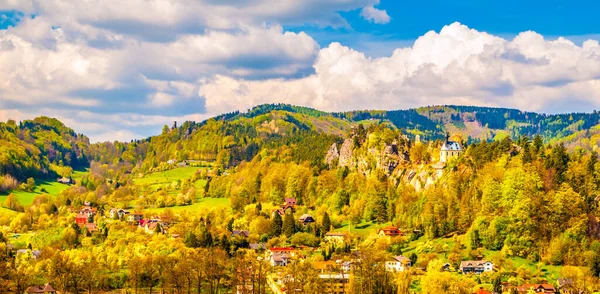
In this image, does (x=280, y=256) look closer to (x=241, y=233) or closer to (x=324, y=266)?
(x=324, y=266)

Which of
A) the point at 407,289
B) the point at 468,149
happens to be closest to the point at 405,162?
the point at 468,149

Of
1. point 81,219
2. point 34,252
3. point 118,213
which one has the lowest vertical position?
point 34,252

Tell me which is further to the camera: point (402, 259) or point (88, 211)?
point (88, 211)

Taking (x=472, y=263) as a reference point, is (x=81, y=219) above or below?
below

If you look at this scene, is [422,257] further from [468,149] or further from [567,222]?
[468,149]

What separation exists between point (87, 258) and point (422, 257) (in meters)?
56.5

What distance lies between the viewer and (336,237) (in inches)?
4786

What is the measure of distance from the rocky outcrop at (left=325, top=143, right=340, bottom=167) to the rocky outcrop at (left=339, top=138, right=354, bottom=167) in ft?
13.8

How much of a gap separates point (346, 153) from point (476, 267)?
73.6 metres

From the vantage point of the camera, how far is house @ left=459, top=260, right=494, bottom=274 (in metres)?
93.6

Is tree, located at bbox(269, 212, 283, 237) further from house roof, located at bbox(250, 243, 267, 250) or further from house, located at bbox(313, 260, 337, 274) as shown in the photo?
house, located at bbox(313, 260, 337, 274)

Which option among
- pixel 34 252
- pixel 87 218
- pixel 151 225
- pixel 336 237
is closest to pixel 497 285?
pixel 336 237

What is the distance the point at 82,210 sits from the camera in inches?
6693

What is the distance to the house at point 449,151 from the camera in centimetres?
12800
